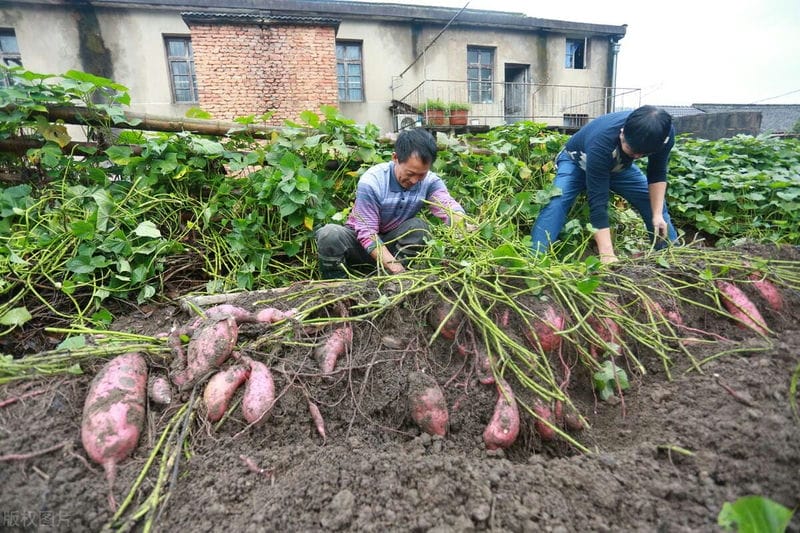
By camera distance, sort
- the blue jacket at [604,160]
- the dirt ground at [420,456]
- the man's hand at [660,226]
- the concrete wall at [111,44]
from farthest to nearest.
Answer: the concrete wall at [111,44]
the man's hand at [660,226]
the blue jacket at [604,160]
the dirt ground at [420,456]

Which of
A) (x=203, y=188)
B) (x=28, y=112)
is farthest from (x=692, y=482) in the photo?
(x=28, y=112)

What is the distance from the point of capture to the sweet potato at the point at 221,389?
1.10 m

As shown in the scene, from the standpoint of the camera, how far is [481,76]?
453 inches

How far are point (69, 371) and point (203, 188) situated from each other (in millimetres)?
1761

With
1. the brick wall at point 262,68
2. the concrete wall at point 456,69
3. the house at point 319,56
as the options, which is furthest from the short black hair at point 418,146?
the concrete wall at point 456,69

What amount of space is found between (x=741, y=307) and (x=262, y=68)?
28.7 feet

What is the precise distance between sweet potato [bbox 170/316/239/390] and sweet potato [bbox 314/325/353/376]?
28 cm

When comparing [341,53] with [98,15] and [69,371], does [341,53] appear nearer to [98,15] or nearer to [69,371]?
[98,15]

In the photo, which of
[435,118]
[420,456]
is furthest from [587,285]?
Answer: [435,118]

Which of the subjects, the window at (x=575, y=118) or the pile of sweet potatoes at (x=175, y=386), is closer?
A: the pile of sweet potatoes at (x=175, y=386)

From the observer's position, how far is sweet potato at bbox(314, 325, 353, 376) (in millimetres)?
1229

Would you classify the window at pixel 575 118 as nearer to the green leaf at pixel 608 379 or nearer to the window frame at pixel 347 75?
the window frame at pixel 347 75

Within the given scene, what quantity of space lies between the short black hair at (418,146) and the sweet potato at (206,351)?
1.25m

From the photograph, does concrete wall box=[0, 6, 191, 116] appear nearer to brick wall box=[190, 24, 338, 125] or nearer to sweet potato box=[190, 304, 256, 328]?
brick wall box=[190, 24, 338, 125]
